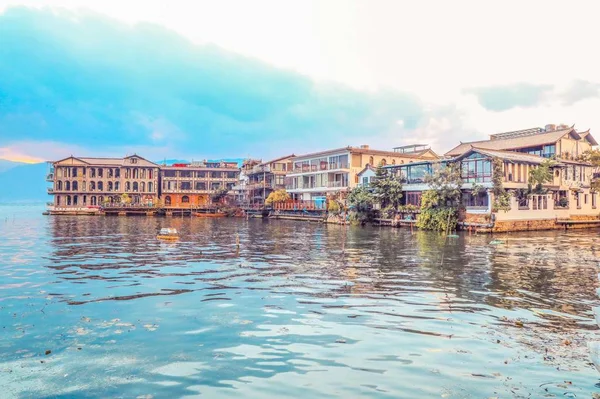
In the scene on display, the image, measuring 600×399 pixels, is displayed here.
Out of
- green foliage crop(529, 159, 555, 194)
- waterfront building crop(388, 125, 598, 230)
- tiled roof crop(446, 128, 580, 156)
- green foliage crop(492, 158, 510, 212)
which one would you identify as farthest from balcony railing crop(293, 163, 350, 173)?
green foliage crop(529, 159, 555, 194)

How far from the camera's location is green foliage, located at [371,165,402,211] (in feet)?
201

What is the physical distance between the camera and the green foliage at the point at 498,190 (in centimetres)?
4934

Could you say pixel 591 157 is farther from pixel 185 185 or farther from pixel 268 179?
pixel 185 185

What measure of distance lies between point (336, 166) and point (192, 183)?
5081cm

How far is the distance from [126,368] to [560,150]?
64911 millimetres

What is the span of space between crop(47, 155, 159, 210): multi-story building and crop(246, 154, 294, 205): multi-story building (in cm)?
2447

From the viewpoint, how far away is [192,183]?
377 feet

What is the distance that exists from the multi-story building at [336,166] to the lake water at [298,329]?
157ft

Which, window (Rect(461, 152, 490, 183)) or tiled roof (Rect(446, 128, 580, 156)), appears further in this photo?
tiled roof (Rect(446, 128, 580, 156))

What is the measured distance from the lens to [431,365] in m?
10.3

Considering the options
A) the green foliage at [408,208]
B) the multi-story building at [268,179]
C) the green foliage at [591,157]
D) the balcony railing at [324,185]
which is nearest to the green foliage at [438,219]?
the green foliage at [408,208]

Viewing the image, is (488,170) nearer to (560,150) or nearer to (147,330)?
(560,150)

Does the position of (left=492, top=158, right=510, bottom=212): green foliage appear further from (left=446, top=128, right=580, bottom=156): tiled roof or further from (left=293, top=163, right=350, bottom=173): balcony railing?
(left=293, top=163, right=350, bottom=173): balcony railing

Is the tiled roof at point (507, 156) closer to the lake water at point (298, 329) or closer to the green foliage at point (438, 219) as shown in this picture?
the green foliage at point (438, 219)
